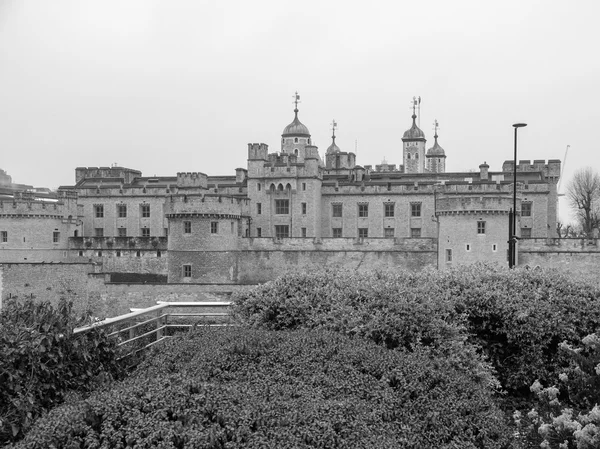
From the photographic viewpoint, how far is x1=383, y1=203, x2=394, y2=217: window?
59500 mm

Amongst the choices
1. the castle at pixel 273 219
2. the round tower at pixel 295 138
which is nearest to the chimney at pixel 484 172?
the castle at pixel 273 219

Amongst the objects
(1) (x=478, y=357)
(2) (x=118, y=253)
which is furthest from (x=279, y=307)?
(2) (x=118, y=253)

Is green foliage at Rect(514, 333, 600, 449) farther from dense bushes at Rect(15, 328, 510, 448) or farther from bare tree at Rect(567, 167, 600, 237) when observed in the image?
bare tree at Rect(567, 167, 600, 237)

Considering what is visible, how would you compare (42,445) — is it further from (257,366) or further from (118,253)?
(118,253)

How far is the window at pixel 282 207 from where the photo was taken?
58.3 meters

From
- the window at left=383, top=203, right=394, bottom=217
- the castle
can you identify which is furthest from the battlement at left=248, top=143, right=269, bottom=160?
the window at left=383, top=203, right=394, bottom=217

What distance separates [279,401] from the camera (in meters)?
7.87

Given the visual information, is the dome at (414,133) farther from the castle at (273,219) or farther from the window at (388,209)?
the window at (388,209)

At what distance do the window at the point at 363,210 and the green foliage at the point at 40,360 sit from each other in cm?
4956

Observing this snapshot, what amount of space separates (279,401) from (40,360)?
328cm

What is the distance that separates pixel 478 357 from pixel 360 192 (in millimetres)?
46972

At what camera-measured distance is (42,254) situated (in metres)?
56.2

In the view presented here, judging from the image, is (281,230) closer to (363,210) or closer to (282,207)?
(282,207)

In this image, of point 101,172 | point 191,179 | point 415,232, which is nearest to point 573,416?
point 415,232
